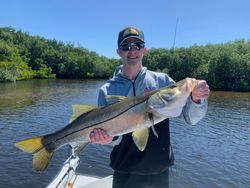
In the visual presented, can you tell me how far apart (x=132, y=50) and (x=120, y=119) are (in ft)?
3.53

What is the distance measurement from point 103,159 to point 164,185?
11.4 m

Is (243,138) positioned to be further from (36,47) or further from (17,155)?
(36,47)

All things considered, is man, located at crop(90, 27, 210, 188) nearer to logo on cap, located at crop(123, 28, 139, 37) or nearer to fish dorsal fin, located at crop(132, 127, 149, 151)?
logo on cap, located at crop(123, 28, 139, 37)

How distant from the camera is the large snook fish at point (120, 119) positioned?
12.0 ft

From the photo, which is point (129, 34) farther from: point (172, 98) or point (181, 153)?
point (181, 153)

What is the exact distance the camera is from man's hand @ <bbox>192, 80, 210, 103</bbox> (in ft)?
12.2

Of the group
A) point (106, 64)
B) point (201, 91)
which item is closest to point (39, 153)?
point (201, 91)

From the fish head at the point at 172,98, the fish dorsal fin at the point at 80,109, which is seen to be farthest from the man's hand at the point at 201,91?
the fish dorsal fin at the point at 80,109

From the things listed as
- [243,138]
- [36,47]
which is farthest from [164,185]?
[36,47]

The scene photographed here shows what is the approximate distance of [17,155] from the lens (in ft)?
51.3

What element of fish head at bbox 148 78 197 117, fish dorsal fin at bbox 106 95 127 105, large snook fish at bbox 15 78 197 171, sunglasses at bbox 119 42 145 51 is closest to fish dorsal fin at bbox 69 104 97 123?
large snook fish at bbox 15 78 197 171

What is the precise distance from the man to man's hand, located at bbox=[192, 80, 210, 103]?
0.17m

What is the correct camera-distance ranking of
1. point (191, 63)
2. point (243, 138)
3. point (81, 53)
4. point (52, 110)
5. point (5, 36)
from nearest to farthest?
point (243, 138) < point (52, 110) < point (191, 63) < point (5, 36) < point (81, 53)

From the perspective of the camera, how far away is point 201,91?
3.80 meters
